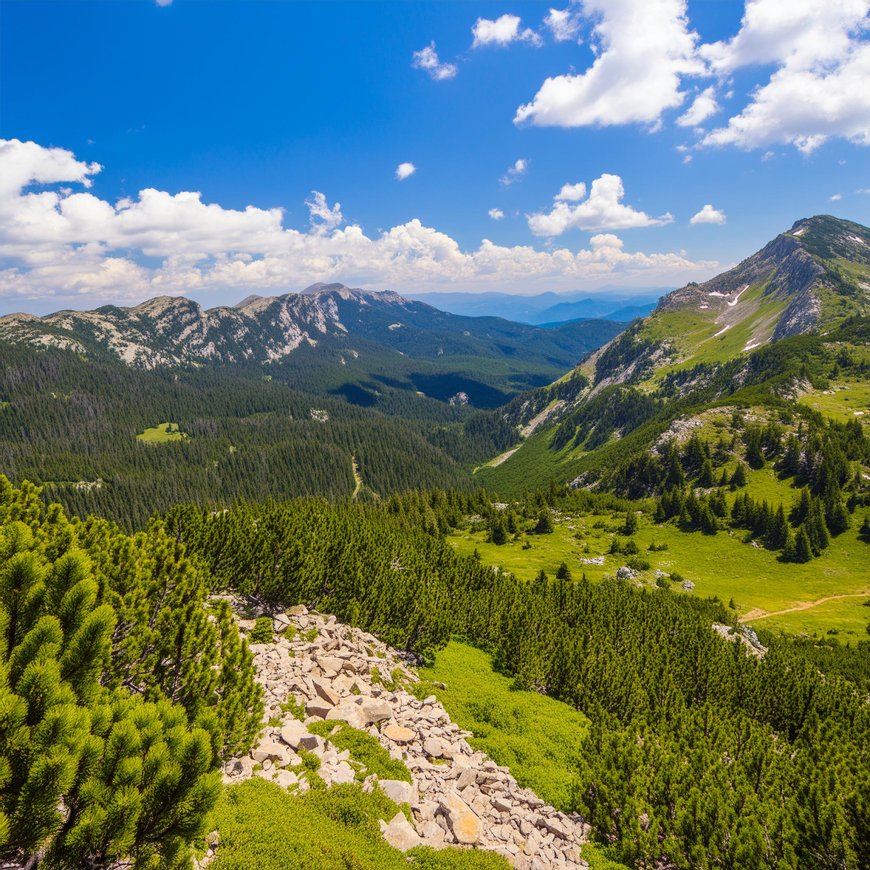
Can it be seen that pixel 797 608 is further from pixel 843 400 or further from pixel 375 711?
pixel 843 400

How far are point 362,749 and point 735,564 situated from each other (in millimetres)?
97602

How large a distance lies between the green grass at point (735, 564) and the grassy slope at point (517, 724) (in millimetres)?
49504

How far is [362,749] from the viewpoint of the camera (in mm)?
20359

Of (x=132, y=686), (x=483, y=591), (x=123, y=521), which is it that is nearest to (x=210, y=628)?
(x=132, y=686)

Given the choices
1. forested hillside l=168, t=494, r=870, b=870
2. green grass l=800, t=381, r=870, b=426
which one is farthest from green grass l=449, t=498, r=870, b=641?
green grass l=800, t=381, r=870, b=426

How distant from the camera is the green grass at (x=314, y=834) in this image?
515 inches

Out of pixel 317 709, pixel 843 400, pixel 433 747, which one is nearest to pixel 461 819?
pixel 433 747

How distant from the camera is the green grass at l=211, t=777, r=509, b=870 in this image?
42.9 ft

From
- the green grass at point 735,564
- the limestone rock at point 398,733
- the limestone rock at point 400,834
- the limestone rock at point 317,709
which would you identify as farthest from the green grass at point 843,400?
the limestone rock at point 400,834

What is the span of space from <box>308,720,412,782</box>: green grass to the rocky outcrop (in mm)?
426

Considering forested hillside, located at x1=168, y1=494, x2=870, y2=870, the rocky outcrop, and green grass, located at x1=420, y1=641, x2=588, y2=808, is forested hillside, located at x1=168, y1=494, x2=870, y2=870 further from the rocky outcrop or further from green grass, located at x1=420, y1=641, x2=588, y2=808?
the rocky outcrop

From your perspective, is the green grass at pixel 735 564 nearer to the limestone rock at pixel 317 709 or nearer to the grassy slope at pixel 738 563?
the grassy slope at pixel 738 563

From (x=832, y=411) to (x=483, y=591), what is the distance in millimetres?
152551

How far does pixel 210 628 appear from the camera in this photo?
18.5m
